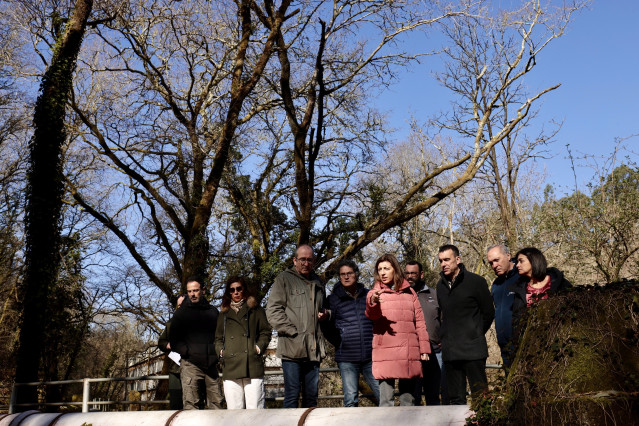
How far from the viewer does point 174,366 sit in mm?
9562

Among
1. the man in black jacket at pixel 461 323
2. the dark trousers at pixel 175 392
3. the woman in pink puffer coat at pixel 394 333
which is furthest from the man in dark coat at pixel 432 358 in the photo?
the dark trousers at pixel 175 392

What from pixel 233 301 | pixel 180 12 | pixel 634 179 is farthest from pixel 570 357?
pixel 180 12

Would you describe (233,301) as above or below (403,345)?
above

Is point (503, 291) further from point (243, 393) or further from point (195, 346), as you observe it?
point (195, 346)

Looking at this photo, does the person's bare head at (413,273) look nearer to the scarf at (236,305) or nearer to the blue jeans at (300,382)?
the blue jeans at (300,382)

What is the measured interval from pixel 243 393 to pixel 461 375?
2565mm

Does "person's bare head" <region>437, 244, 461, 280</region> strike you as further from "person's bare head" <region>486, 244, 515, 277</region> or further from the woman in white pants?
the woman in white pants

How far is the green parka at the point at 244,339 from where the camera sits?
773cm

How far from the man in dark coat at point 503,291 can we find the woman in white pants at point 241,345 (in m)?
2.65

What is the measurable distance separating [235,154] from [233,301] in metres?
14.1

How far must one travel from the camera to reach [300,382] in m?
7.38

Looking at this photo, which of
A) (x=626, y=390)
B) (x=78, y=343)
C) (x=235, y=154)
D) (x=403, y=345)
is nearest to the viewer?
Result: (x=626, y=390)

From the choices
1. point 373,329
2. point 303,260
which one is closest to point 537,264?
point 373,329

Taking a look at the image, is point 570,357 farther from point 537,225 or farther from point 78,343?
point 78,343
